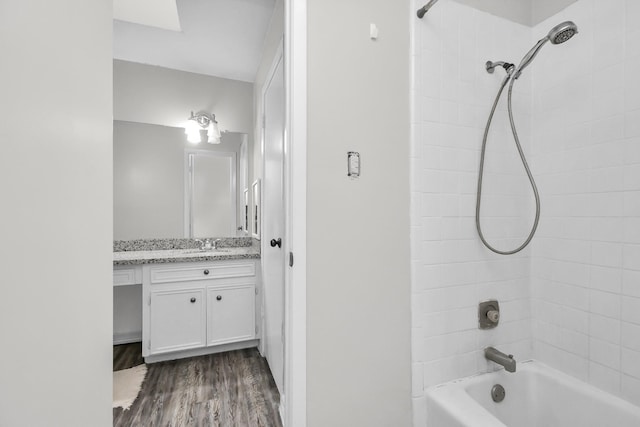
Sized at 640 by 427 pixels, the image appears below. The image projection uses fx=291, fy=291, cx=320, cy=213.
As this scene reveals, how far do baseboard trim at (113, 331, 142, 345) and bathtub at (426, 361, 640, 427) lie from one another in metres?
2.42

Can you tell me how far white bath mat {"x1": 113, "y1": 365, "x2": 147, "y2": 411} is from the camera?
1.67 metres

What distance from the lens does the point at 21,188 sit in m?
0.15

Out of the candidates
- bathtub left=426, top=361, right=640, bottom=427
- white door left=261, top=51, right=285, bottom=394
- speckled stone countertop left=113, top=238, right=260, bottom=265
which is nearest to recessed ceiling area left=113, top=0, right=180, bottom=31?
white door left=261, top=51, right=285, bottom=394

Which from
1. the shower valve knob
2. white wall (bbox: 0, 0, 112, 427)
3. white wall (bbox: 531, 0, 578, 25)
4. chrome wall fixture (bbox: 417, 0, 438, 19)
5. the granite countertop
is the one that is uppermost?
white wall (bbox: 531, 0, 578, 25)

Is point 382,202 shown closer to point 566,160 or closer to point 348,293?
point 348,293

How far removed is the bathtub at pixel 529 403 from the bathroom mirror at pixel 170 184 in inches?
84.2

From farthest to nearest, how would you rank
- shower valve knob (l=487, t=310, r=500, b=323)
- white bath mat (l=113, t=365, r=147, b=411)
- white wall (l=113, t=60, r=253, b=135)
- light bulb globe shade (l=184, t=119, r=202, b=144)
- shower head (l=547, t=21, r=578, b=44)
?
light bulb globe shade (l=184, t=119, r=202, b=144) < white wall (l=113, t=60, r=253, b=135) < white bath mat (l=113, t=365, r=147, b=411) < shower valve knob (l=487, t=310, r=500, b=323) < shower head (l=547, t=21, r=578, b=44)

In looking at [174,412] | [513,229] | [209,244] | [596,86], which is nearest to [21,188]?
[513,229]

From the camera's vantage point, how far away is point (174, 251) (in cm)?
252

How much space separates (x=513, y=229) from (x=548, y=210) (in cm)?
18

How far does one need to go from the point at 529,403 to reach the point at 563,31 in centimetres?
154

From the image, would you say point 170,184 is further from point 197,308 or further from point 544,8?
point 544,8

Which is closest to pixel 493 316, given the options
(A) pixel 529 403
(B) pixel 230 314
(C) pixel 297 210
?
(A) pixel 529 403

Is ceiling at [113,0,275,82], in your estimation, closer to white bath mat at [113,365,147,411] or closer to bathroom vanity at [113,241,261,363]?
bathroom vanity at [113,241,261,363]
